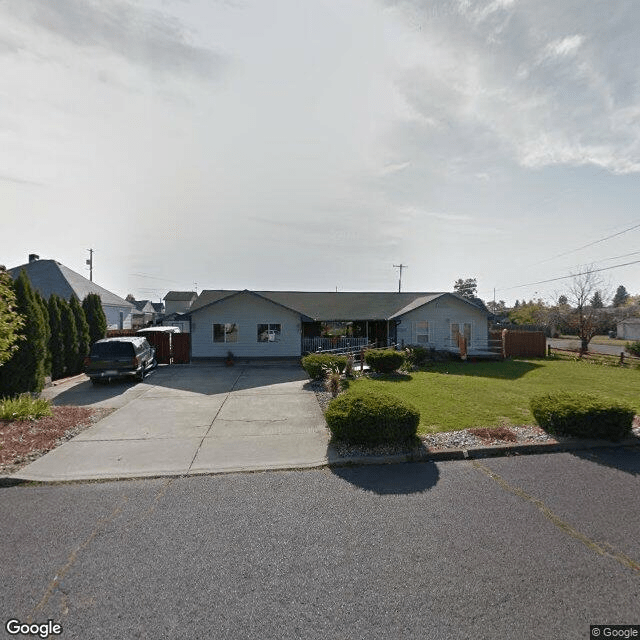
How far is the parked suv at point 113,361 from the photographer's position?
1319cm

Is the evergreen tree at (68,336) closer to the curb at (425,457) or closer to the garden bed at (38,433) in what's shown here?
the garden bed at (38,433)

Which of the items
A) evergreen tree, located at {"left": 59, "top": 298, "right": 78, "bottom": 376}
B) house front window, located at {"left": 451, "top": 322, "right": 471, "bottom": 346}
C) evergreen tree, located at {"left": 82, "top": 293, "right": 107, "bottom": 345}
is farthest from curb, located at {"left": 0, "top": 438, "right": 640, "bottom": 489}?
house front window, located at {"left": 451, "top": 322, "right": 471, "bottom": 346}

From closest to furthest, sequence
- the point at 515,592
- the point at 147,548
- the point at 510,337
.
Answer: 1. the point at 515,592
2. the point at 147,548
3. the point at 510,337

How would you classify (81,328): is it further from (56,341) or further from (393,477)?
(393,477)

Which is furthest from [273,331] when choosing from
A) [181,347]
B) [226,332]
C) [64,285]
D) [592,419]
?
[64,285]

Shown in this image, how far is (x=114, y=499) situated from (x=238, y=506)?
1865mm

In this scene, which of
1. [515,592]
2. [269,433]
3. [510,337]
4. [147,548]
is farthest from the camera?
[510,337]

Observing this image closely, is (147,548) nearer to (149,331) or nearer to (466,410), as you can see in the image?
(466,410)

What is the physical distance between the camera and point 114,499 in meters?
4.70

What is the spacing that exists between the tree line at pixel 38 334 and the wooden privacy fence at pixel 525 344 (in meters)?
26.4

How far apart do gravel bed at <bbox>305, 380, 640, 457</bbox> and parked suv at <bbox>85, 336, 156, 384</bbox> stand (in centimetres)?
1074

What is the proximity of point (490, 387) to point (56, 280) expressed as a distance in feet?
104

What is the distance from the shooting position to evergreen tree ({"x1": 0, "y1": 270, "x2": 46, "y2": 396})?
34.9ft

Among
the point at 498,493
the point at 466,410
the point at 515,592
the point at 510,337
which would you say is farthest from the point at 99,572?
the point at 510,337
